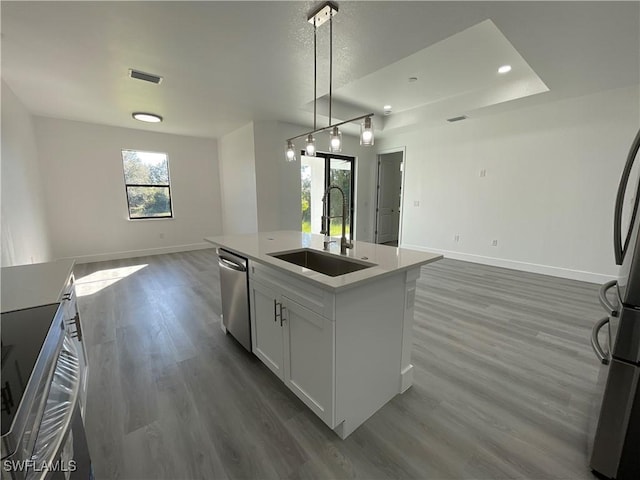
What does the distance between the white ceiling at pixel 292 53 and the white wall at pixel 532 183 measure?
456mm

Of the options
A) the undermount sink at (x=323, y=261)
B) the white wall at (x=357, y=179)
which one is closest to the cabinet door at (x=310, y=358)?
the undermount sink at (x=323, y=261)

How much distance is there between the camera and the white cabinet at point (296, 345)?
141 centimetres

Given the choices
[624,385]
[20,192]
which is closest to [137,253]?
[20,192]

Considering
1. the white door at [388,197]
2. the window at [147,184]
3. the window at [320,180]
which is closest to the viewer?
the window at [147,184]

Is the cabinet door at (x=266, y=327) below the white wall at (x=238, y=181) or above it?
below

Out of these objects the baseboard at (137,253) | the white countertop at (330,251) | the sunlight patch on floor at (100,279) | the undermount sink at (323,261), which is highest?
the white countertop at (330,251)

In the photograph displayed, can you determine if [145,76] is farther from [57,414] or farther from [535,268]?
[535,268]

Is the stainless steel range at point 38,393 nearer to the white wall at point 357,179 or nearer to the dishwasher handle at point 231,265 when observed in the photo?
the dishwasher handle at point 231,265

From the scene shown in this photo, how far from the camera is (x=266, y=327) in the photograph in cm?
189

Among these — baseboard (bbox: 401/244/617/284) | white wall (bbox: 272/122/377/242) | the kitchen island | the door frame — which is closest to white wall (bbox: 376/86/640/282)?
baseboard (bbox: 401/244/617/284)

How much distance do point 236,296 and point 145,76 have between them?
2709 mm

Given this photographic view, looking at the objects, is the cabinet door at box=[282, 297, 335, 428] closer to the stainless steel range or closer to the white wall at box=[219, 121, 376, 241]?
the stainless steel range

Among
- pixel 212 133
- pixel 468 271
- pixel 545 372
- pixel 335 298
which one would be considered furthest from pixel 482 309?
pixel 212 133

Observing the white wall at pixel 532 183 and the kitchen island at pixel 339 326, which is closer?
the kitchen island at pixel 339 326
